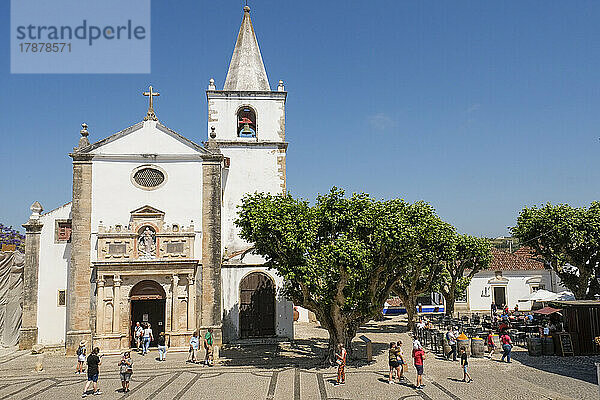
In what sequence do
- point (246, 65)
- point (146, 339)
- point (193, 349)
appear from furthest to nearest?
point (246, 65)
point (146, 339)
point (193, 349)

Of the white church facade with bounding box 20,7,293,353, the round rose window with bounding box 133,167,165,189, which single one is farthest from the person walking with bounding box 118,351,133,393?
the round rose window with bounding box 133,167,165,189

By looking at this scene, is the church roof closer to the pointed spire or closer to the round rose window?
the round rose window

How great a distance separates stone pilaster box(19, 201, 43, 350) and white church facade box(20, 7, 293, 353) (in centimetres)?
5

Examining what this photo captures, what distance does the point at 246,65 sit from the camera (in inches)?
1321

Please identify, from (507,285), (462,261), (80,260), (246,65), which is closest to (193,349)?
(80,260)

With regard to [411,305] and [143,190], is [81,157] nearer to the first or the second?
[143,190]

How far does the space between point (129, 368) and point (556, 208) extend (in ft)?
79.5

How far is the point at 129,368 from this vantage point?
17000mm

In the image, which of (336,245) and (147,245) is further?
(147,245)

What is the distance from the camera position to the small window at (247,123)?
107ft

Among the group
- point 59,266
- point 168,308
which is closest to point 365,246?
point 168,308

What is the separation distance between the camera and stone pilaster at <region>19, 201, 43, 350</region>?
27000mm

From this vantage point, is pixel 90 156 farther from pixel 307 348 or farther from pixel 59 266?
pixel 307 348

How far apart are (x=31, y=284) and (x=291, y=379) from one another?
16.3 metres
